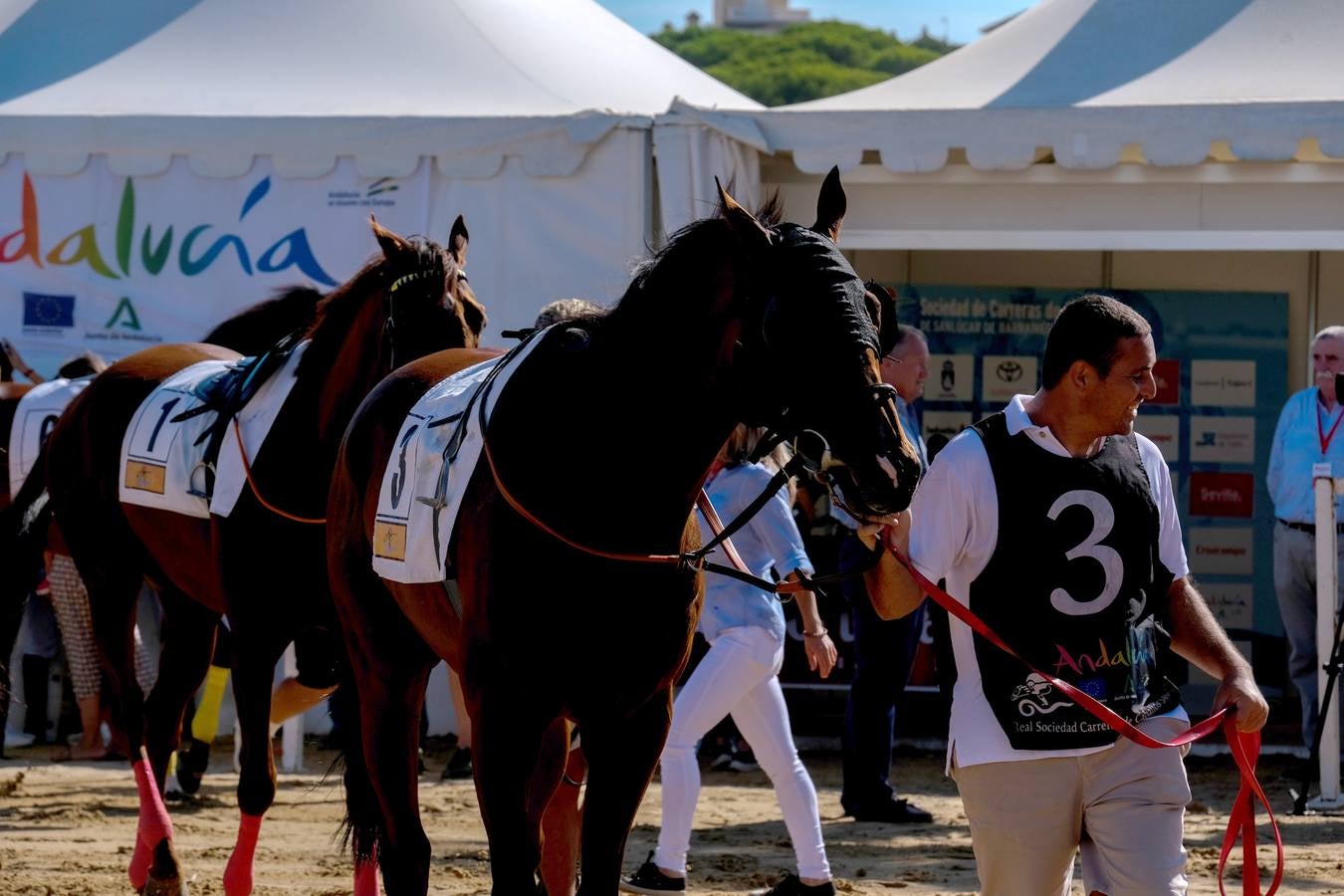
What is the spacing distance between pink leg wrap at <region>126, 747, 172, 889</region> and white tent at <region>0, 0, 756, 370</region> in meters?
3.25

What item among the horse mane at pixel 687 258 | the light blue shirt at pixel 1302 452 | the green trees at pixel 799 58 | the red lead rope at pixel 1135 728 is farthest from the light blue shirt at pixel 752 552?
the green trees at pixel 799 58

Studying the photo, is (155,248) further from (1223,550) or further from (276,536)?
(1223,550)

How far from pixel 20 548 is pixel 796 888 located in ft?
10.3

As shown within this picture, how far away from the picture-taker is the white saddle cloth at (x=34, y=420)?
25.3ft

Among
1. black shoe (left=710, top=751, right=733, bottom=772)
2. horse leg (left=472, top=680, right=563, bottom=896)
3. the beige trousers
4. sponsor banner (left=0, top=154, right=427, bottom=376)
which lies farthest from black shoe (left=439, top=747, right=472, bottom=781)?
the beige trousers

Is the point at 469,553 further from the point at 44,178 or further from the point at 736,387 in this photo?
the point at 44,178

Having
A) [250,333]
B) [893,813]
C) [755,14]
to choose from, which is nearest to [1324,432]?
[893,813]

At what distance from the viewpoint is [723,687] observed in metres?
5.68

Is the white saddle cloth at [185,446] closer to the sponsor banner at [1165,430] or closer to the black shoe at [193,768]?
the black shoe at [193,768]

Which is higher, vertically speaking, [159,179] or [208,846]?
[159,179]

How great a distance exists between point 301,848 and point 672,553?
345 centimetres

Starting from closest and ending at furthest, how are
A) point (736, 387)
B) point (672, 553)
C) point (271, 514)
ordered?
point (736, 387)
point (672, 553)
point (271, 514)

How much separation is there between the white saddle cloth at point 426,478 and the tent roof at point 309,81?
408 centimetres

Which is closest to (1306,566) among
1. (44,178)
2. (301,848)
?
(301,848)
